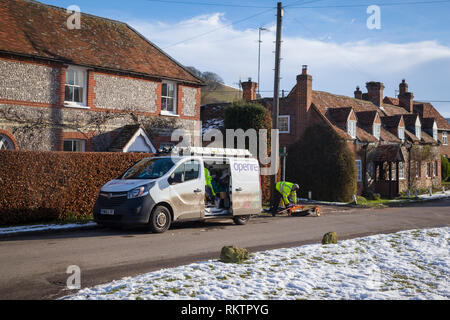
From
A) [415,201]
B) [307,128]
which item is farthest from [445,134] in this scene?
[307,128]

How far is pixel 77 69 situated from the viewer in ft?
63.1

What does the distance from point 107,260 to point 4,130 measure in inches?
434

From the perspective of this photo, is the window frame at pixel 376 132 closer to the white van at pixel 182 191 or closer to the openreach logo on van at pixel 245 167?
the white van at pixel 182 191

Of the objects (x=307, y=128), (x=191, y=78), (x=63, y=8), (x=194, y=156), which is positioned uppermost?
(x=63, y=8)

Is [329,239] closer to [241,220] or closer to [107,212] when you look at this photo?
[241,220]

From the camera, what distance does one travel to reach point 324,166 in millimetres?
27672

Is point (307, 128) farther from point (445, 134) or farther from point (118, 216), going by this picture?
point (445, 134)

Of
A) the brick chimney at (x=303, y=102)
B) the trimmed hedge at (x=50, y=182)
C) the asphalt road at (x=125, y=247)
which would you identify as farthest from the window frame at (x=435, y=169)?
the trimmed hedge at (x=50, y=182)

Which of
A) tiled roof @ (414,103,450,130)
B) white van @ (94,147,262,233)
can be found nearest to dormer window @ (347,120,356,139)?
white van @ (94,147,262,233)

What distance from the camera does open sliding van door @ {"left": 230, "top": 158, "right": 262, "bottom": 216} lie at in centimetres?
1377

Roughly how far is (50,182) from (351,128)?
23.4 meters

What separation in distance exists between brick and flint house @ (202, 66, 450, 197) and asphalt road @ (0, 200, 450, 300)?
16324 mm

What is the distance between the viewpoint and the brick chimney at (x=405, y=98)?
48.8 metres

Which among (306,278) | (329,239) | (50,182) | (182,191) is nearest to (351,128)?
(182,191)
